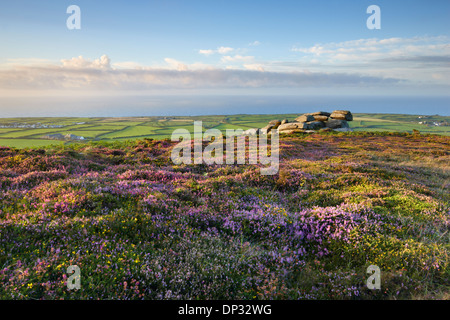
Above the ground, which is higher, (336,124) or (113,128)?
(113,128)

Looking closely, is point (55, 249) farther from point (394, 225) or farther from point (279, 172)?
point (279, 172)

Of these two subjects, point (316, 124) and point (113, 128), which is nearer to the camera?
point (316, 124)

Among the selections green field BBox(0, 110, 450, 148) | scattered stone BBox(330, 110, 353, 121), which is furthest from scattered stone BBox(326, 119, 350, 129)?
green field BBox(0, 110, 450, 148)

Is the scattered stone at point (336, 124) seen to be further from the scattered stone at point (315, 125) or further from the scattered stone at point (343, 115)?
the scattered stone at point (343, 115)

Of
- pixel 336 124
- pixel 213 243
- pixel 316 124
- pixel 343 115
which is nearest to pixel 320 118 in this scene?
pixel 336 124

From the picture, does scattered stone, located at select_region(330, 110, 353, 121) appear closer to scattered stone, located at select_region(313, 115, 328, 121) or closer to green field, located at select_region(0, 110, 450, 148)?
scattered stone, located at select_region(313, 115, 328, 121)

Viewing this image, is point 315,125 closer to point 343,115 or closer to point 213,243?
point 343,115

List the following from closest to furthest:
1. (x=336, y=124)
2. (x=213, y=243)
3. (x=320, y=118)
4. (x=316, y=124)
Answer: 1. (x=213, y=243)
2. (x=316, y=124)
3. (x=336, y=124)
4. (x=320, y=118)

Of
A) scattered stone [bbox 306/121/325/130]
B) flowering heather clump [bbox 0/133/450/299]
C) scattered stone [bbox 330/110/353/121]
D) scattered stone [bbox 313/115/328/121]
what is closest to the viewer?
flowering heather clump [bbox 0/133/450/299]

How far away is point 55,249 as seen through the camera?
487 cm
